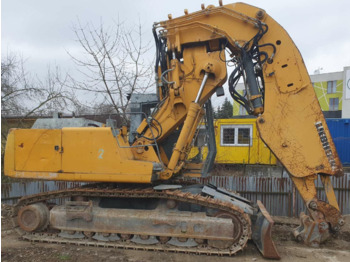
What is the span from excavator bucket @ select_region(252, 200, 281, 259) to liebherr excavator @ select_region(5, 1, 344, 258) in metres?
0.02

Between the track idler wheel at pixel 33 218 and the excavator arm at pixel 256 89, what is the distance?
2.29 metres

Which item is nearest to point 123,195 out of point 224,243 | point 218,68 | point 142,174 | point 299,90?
point 142,174

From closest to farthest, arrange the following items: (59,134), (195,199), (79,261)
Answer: (79,261), (195,199), (59,134)

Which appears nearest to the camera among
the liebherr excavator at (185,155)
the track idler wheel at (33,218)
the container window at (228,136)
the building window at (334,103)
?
the liebherr excavator at (185,155)

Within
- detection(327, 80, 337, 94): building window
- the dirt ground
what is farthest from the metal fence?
detection(327, 80, 337, 94): building window

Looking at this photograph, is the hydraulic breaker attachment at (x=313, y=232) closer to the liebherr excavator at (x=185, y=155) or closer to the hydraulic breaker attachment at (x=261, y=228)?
the liebherr excavator at (x=185, y=155)

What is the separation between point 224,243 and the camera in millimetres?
5086

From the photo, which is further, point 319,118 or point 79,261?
point 319,118

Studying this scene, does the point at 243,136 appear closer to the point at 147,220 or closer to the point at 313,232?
the point at 313,232

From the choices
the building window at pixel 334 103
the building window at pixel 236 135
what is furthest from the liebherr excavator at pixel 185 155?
the building window at pixel 334 103

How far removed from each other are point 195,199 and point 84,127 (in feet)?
7.82

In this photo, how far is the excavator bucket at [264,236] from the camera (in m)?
4.92

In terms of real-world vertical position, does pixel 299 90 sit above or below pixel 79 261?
above

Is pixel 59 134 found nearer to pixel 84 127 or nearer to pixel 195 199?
pixel 84 127
